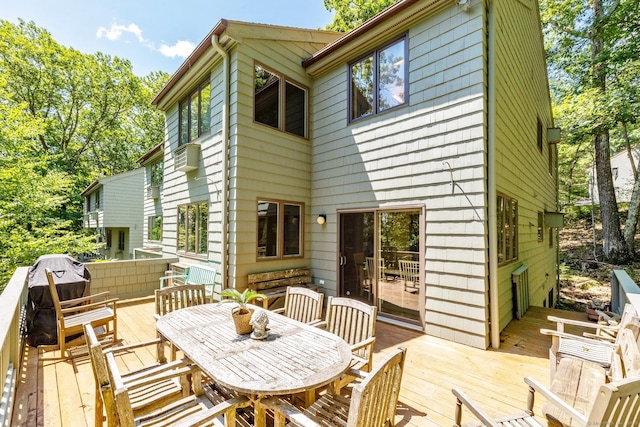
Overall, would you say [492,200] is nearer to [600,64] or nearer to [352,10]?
[600,64]

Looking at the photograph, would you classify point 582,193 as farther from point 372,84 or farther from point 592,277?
point 372,84

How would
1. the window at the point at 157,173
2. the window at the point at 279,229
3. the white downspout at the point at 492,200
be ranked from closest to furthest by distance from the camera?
the white downspout at the point at 492,200
the window at the point at 279,229
the window at the point at 157,173

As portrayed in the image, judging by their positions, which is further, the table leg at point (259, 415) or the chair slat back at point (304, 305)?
the chair slat back at point (304, 305)

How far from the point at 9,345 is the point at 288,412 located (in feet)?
10.8

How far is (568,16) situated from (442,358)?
1543cm

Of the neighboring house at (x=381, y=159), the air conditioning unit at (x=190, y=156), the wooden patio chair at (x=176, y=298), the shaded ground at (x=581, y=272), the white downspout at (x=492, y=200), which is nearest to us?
the wooden patio chair at (x=176, y=298)

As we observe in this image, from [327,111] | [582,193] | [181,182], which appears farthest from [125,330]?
[582,193]

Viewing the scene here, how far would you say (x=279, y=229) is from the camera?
609 cm

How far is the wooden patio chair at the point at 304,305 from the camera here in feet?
10.9

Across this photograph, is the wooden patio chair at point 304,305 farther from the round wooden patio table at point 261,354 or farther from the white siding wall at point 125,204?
the white siding wall at point 125,204

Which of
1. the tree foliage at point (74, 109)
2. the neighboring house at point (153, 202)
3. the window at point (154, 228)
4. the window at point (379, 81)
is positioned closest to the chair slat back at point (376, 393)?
the window at point (379, 81)

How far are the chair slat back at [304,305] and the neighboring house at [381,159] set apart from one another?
211cm

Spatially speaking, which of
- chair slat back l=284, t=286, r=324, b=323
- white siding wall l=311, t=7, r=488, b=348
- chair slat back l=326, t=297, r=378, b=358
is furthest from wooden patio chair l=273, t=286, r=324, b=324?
white siding wall l=311, t=7, r=488, b=348

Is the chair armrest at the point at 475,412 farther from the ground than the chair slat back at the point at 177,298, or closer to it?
closer to it
